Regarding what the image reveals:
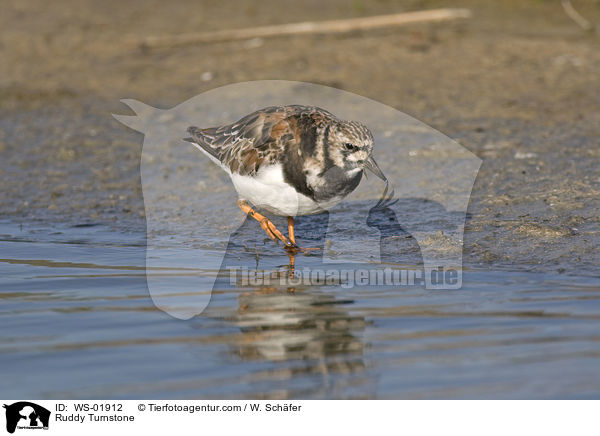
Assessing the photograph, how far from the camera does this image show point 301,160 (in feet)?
22.2

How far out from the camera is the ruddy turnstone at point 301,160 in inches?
266

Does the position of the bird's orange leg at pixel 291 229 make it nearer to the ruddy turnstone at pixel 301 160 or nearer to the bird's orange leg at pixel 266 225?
the bird's orange leg at pixel 266 225

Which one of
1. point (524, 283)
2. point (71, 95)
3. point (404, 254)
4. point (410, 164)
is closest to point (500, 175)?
point (410, 164)

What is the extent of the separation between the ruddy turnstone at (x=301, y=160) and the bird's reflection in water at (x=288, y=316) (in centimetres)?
49

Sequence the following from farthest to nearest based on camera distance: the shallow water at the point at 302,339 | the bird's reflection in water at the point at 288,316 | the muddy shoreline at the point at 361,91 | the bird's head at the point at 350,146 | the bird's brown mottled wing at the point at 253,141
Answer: the muddy shoreline at the point at 361,91, the bird's brown mottled wing at the point at 253,141, the bird's head at the point at 350,146, the bird's reflection in water at the point at 288,316, the shallow water at the point at 302,339

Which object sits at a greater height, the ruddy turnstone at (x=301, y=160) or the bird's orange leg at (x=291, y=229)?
the ruddy turnstone at (x=301, y=160)

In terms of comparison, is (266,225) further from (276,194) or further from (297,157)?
(297,157)

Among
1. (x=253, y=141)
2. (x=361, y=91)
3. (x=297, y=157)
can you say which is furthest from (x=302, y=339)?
(x=361, y=91)

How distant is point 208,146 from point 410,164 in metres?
2.26

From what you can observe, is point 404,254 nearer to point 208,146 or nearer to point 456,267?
point 456,267

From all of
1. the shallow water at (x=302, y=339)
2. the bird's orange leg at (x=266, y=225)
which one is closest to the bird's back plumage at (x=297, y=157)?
the bird's orange leg at (x=266, y=225)

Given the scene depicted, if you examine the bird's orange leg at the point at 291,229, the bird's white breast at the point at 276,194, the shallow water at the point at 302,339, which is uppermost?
the bird's white breast at the point at 276,194

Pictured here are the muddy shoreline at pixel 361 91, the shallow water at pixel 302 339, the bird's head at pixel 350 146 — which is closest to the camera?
the shallow water at pixel 302 339

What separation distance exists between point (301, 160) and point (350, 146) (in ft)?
1.22
